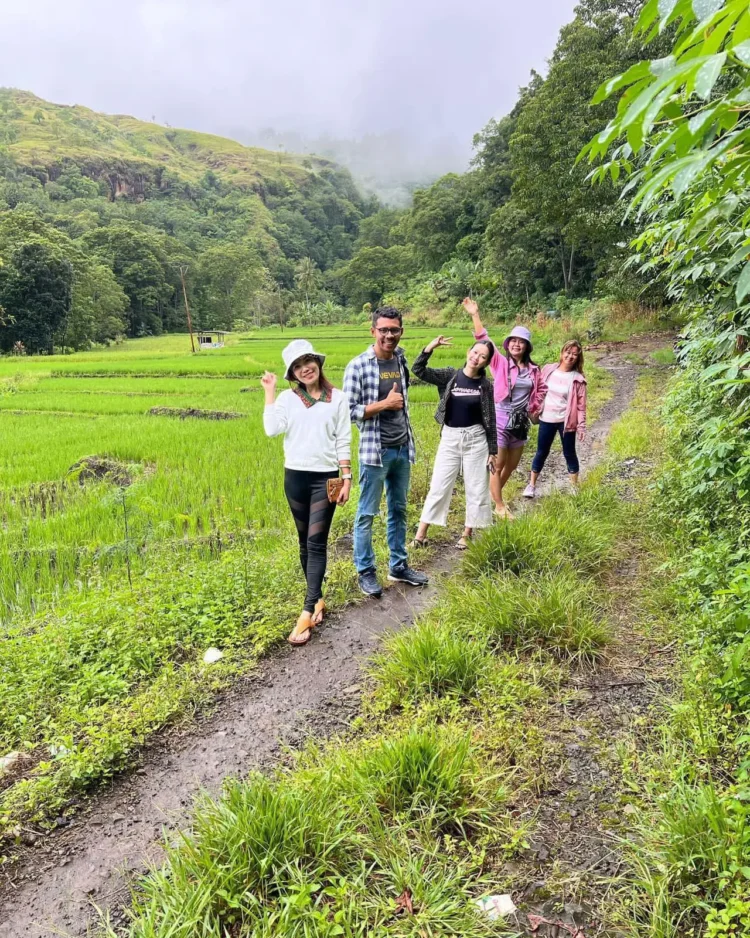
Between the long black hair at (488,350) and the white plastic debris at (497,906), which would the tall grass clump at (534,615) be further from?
the long black hair at (488,350)

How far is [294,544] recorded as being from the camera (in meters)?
5.03

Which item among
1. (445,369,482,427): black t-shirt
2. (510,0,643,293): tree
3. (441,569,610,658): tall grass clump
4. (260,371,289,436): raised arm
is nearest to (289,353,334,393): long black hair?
(260,371,289,436): raised arm

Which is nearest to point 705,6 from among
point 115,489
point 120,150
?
point 115,489

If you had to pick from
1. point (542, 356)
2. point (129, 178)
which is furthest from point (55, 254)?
point (129, 178)

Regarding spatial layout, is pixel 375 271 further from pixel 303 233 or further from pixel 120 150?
pixel 120 150

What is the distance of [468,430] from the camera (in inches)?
177

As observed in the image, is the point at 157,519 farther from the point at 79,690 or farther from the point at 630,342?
the point at 630,342

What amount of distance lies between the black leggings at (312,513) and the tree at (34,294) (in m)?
40.3

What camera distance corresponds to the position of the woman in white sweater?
11.5 ft

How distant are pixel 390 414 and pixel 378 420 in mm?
108

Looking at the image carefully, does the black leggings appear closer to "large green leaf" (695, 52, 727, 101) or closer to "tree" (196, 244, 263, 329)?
"large green leaf" (695, 52, 727, 101)

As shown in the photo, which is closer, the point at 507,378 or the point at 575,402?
the point at 507,378

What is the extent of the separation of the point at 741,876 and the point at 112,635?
335 cm

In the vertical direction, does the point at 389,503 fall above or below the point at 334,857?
above
